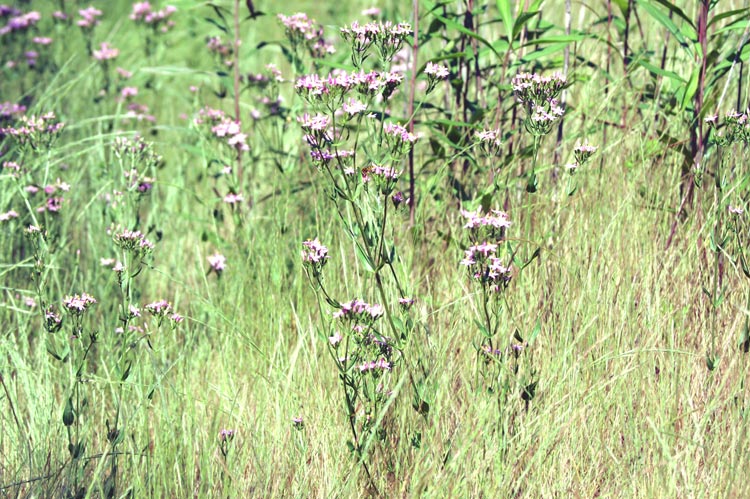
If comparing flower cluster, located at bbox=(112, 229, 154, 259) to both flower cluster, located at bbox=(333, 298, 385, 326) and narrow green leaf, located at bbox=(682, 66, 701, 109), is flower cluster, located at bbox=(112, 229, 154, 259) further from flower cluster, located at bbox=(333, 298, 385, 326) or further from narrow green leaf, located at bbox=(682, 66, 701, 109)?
narrow green leaf, located at bbox=(682, 66, 701, 109)

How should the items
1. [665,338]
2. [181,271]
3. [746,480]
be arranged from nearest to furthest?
[746,480], [665,338], [181,271]

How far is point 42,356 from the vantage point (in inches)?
98.4

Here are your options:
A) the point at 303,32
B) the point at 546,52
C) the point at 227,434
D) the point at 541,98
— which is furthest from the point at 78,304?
the point at 546,52

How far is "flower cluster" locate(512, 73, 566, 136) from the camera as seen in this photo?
209 cm

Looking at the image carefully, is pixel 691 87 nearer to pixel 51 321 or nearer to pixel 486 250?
pixel 486 250

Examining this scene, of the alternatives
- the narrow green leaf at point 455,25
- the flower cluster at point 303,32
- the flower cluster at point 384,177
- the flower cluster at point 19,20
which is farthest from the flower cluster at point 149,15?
the flower cluster at point 384,177

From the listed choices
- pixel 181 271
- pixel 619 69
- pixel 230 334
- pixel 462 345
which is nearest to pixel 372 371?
pixel 462 345

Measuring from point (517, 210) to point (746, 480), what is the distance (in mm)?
1070

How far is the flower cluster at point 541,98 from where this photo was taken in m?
2.09

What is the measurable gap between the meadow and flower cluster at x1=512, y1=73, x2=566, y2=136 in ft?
0.05

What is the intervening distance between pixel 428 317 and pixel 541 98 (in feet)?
2.42

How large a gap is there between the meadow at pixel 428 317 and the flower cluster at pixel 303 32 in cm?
1

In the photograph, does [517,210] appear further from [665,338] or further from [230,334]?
[230,334]

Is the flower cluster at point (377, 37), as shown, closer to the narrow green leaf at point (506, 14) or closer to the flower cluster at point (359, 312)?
the flower cluster at point (359, 312)
